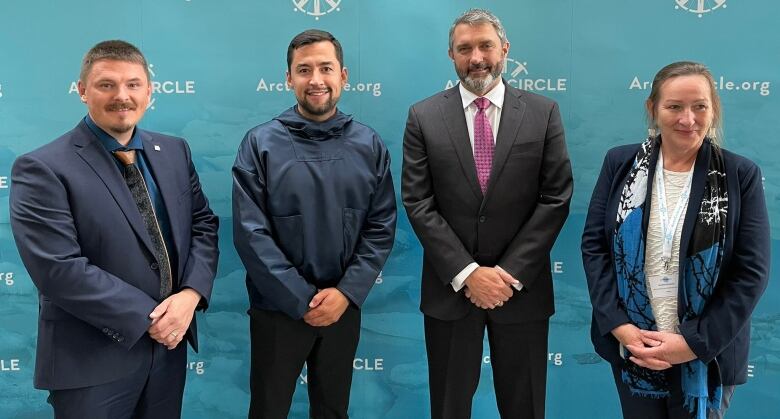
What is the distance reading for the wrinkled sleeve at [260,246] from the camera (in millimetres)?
2195

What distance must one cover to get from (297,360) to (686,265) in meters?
1.41

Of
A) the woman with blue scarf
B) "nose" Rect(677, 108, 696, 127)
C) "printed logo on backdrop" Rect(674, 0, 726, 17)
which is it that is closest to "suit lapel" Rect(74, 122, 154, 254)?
the woman with blue scarf

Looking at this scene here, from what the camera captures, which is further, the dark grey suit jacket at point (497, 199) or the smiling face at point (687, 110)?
the dark grey suit jacket at point (497, 199)

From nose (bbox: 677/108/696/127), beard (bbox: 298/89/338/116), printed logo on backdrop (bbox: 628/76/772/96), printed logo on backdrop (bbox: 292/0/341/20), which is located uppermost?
printed logo on backdrop (bbox: 292/0/341/20)

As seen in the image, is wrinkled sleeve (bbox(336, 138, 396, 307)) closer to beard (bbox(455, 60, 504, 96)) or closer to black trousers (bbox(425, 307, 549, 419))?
black trousers (bbox(425, 307, 549, 419))

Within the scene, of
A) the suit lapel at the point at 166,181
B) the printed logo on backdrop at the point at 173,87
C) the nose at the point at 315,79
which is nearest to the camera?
the suit lapel at the point at 166,181

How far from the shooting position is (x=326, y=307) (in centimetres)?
224

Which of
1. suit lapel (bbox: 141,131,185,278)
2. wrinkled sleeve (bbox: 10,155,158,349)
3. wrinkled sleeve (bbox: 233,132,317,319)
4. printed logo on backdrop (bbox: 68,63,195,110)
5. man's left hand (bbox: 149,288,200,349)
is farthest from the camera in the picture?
printed logo on backdrop (bbox: 68,63,195,110)

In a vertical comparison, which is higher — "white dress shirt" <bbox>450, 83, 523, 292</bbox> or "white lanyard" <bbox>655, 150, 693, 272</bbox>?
"white dress shirt" <bbox>450, 83, 523, 292</bbox>

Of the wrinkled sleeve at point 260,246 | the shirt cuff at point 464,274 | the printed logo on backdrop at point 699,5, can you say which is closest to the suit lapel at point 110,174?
the wrinkled sleeve at point 260,246

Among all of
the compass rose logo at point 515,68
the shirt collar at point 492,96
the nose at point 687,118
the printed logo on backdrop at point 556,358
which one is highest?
the compass rose logo at point 515,68

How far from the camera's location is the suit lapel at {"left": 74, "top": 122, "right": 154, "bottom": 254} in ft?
6.40

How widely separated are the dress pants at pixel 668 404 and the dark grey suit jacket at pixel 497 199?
1.40 feet

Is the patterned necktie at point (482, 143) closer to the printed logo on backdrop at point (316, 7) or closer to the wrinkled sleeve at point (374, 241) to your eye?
the wrinkled sleeve at point (374, 241)
